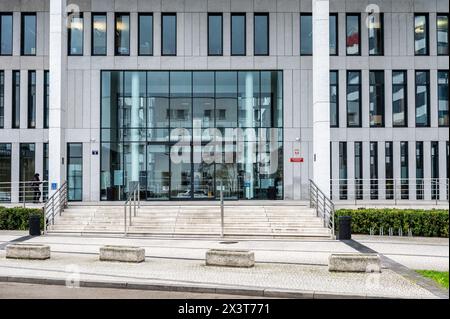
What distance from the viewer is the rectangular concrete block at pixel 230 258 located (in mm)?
14969

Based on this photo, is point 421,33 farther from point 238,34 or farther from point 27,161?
point 27,161

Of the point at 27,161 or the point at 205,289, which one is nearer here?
the point at 205,289

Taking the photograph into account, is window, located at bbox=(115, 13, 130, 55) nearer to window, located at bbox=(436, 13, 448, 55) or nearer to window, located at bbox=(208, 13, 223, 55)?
window, located at bbox=(208, 13, 223, 55)

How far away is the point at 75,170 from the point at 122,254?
705 inches

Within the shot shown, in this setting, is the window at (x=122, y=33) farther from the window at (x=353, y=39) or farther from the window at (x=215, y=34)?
the window at (x=353, y=39)

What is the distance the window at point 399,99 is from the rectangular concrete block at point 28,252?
22.8 meters

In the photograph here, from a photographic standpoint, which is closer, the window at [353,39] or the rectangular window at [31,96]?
the rectangular window at [31,96]

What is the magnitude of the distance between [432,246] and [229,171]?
14.8m

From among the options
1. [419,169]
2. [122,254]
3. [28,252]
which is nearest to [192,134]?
[419,169]

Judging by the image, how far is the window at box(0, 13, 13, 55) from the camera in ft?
111

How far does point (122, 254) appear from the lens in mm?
15906

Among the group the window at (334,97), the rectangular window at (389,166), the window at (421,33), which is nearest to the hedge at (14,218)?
the window at (334,97)

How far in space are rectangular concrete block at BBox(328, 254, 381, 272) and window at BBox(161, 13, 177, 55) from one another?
21492mm

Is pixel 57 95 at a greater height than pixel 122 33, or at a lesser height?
lesser
